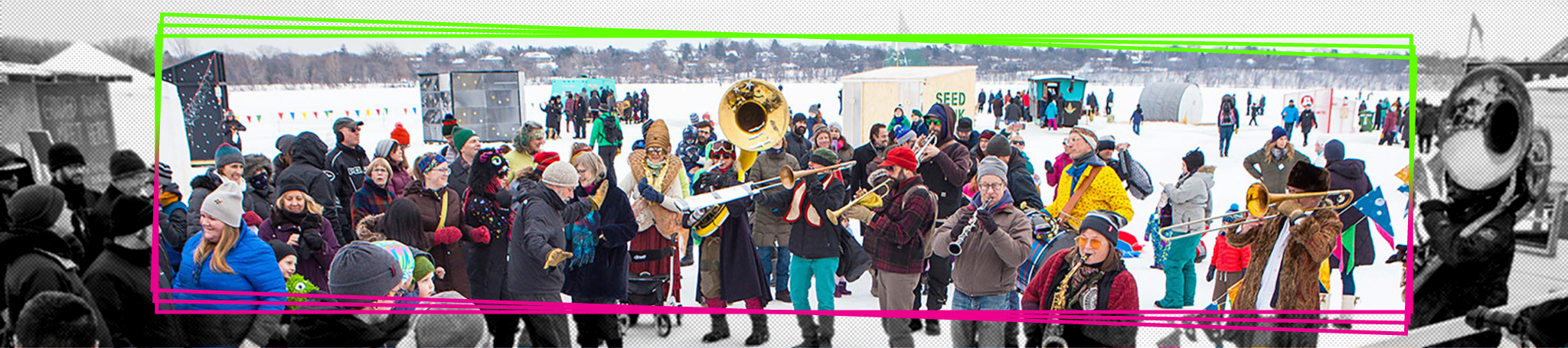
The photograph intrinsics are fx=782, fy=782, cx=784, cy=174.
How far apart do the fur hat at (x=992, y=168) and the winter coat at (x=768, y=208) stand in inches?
40.9

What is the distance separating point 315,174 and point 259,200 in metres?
0.30

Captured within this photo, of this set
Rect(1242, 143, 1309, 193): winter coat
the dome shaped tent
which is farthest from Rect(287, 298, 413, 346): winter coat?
Rect(1242, 143, 1309, 193): winter coat

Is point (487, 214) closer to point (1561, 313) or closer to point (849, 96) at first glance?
point (849, 96)

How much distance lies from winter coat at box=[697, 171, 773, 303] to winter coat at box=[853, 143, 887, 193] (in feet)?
0.57

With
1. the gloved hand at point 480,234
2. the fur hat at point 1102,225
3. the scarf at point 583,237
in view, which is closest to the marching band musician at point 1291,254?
the fur hat at point 1102,225

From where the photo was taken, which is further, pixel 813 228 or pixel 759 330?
pixel 759 330

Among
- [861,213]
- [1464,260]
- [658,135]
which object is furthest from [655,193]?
[1464,260]

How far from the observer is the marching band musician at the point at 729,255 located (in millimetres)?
4461

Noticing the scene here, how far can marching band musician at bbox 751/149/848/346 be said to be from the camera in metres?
4.44

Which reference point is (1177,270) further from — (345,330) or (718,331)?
(345,330)

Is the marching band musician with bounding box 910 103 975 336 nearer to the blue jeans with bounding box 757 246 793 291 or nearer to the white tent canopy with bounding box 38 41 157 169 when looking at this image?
the blue jeans with bounding box 757 246 793 291

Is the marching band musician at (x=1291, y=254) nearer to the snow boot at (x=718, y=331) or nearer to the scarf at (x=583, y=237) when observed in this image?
the snow boot at (x=718, y=331)

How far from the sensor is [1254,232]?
3998 millimetres

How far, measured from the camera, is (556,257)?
4234mm
